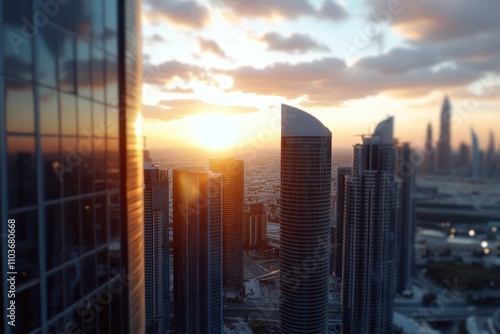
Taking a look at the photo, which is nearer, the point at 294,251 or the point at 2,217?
the point at 2,217

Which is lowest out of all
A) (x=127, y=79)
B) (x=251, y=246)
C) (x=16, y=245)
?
(x=251, y=246)

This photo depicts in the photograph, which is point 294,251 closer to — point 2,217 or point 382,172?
point 382,172

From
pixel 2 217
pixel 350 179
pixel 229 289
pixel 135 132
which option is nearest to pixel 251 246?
pixel 229 289

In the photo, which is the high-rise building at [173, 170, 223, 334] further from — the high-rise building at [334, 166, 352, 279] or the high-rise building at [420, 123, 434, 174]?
the high-rise building at [420, 123, 434, 174]

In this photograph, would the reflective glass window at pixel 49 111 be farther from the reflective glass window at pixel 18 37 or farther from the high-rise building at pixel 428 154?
the high-rise building at pixel 428 154

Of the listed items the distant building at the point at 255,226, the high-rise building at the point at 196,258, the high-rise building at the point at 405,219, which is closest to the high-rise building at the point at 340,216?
the high-rise building at the point at 405,219

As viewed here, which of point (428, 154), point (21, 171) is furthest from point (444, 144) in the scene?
point (21, 171)

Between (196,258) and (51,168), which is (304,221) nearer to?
(196,258)
